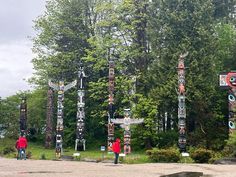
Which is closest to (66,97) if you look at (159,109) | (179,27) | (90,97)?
(90,97)

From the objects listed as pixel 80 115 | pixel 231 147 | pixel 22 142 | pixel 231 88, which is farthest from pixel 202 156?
pixel 80 115

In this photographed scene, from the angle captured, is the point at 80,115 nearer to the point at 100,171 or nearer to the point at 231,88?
the point at 231,88

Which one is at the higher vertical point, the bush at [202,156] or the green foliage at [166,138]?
the green foliage at [166,138]

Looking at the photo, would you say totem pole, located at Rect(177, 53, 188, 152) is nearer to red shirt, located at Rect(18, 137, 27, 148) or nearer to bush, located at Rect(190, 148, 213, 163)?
bush, located at Rect(190, 148, 213, 163)

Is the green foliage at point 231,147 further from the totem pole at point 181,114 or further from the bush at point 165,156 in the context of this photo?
the bush at point 165,156

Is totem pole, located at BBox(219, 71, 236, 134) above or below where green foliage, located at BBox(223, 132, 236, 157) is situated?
above

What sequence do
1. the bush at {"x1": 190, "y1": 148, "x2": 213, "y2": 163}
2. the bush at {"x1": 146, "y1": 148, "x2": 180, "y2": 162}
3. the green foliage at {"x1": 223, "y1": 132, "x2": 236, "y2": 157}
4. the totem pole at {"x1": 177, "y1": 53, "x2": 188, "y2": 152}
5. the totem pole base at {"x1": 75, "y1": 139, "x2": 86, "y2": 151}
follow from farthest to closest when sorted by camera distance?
the totem pole base at {"x1": 75, "y1": 139, "x2": 86, "y2": 151} → the totem pole at {"x1": 177, "y1": 53, "x2": 188, "y2": 152} → the green foliage at {"x1": 223, "y1": 132, "x2": 236, "y2": 157} → the bush at {"x1": 190, "y1": 148, "x2": 213, "y2": 163} → the bush at {"x1": 146, "y1": 148, "x2": 180, "y2": 162}

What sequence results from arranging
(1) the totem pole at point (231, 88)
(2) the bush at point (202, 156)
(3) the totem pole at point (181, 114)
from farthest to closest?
(1) the totem pole at point (231, 88) < (3) the totem pole at point (181, 114) < (2) the bush at point (202, 156)

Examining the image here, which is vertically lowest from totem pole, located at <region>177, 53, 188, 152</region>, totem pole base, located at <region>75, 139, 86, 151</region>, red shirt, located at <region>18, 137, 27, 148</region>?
totem pole base, located at <region>75, 139, 86, 151</region>

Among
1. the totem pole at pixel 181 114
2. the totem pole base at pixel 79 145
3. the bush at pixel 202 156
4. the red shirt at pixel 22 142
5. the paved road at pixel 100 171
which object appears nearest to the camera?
the paved road at pixel 100 171

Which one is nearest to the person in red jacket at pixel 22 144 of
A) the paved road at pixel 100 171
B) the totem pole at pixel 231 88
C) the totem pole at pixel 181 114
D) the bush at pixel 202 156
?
the paved road at pixel 100 171

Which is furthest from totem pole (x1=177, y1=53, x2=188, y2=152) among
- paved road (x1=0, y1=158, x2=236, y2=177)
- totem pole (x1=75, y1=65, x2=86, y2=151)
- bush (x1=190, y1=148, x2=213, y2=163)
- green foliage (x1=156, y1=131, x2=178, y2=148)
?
totem pole (x1=75, y1=65, x2=86, y2=151)

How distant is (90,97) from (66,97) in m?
3.28

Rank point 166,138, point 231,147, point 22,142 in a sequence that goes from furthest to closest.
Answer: point 166,138
point 231,147
point 22,142
